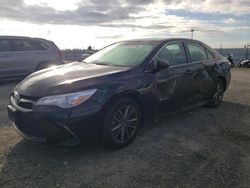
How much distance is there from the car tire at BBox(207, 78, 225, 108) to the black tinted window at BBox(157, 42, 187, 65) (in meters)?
1.51

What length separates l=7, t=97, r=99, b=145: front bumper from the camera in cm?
388

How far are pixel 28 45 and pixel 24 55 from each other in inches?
17.2

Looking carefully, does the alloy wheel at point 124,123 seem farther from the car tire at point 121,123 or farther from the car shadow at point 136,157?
the car shadow at point 136,157

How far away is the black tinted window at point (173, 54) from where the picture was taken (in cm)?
542

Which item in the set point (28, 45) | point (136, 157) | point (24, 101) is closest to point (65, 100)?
point (24, 101)

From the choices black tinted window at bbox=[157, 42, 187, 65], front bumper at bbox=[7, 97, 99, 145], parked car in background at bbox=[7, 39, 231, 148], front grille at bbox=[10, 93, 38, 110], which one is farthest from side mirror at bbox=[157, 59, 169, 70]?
front grille at bbox=[10, 93, 38, 110]

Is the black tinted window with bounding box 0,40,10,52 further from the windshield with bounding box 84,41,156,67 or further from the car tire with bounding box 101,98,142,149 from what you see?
the car tire with bounding box 101,98,142,149

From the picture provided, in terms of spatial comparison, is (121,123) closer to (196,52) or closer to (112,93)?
(112,93)

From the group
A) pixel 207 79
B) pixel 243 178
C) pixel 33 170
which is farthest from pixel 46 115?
pixel 207 79

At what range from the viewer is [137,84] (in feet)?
15.4

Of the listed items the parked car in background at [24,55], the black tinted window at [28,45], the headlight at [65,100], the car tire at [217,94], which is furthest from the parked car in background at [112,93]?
the black tinted window at [28,45]

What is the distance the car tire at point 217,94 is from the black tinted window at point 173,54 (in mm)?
1510

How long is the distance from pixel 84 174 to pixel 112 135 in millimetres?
763

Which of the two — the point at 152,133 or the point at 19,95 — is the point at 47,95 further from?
the point at 152,133
